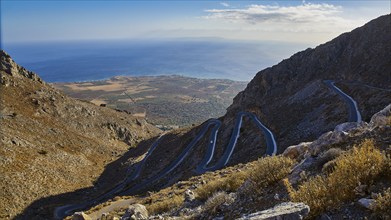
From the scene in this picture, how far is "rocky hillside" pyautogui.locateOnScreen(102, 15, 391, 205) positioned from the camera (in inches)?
1538

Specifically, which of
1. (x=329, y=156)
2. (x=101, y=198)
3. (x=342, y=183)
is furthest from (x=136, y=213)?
(x=101, y=198)

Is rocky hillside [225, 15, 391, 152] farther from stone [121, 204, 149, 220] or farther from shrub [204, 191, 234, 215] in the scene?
shrub [204, 191, 234, 215]

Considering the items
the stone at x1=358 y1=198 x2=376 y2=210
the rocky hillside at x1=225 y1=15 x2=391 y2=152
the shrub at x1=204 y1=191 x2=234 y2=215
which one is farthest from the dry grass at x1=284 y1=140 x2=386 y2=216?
the rocky hillside at x1=225 y1=15 x2=391 y2=152

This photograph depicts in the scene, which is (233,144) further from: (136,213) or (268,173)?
(268,173)

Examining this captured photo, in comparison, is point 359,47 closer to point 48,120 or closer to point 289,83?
point 289,83

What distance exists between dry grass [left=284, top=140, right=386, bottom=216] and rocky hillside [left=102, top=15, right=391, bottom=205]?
28540 millimetres

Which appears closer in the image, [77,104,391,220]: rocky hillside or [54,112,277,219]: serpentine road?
[77,104,391,220]: rocky hillside

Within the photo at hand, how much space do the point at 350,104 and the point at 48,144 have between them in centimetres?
4690

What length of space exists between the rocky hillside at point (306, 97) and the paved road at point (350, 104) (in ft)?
1.80

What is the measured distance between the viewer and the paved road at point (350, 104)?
3481 cm

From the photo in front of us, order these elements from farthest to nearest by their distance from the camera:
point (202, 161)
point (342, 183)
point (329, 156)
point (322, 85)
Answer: point (322, 85)
point (202, 161)
point (329, 156)
point (342, 183)

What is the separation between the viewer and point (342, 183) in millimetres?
6195

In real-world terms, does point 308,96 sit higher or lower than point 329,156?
lower

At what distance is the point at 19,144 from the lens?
47406mm
